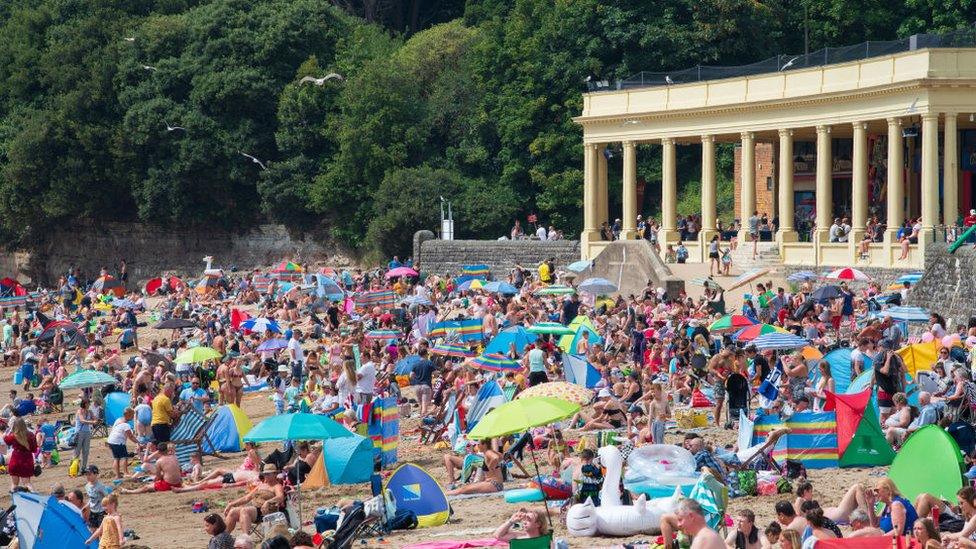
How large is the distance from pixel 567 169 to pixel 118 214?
23.8m

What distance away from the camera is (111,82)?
6384 centimetres

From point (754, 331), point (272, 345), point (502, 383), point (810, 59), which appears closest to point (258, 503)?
point (502, 383)

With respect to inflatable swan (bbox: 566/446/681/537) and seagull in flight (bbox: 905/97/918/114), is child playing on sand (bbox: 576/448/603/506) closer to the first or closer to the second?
inflatable swan (bbox: 566/446/681/537)

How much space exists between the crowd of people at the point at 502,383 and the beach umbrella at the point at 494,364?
131 millimetres

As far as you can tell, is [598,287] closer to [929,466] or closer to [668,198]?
[668,198]

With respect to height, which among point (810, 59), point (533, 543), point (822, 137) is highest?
point (810, 59)

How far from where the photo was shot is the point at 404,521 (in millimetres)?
17391

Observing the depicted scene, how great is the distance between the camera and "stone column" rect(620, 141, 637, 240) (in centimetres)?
4569

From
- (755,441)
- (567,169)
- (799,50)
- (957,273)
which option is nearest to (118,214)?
(567,169)

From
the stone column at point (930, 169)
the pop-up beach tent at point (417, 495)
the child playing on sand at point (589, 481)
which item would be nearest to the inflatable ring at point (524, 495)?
the pop-up beach tent at point (417, 495)

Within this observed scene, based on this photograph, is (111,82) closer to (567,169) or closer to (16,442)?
(567,169)

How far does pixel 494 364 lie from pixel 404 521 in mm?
8261

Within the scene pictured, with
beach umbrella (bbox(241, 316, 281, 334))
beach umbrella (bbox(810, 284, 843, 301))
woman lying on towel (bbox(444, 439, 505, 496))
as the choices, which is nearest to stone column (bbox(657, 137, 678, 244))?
beach umbrella (bbox(241, 316, 281, 334))

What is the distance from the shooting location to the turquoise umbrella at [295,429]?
1831 cm
